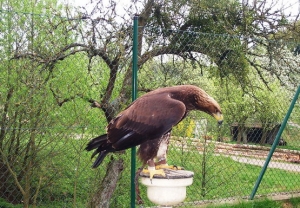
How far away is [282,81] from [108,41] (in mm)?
2201

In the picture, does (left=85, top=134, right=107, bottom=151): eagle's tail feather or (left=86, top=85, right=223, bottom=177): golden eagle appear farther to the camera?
(left=85, top=134, right=107, bottom=151): eagle's tail feather

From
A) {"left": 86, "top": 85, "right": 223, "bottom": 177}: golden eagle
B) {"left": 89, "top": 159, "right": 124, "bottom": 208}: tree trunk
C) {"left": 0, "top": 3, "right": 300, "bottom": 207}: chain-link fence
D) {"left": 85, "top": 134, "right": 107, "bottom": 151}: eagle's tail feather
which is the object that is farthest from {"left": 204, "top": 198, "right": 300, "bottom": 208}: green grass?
{"left": 85, "top": 134, "right": 107, "bottom": 151}: eagle's tail feather

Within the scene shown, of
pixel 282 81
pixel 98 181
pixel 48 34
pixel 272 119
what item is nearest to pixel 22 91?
pixel 48 34

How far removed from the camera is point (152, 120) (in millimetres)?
2430

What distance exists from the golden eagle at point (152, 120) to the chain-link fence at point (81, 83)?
724 millimetres

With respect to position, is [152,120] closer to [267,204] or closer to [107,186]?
[107,186]

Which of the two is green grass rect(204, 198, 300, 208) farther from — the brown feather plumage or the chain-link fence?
the brown feather plumage

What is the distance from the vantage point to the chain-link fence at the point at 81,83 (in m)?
3.08

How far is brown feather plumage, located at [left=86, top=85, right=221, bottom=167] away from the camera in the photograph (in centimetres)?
240

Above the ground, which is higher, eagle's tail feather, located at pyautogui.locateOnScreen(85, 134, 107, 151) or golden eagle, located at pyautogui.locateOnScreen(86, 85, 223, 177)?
golden eagle, located at pyautogui.locateOnScreen(86, 85, 223, 177)

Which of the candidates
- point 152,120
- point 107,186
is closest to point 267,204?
point 107,186

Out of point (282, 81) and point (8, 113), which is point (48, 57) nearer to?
point (8, 113)

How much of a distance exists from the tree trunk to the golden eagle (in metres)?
1.06

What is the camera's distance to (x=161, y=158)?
2660mm
